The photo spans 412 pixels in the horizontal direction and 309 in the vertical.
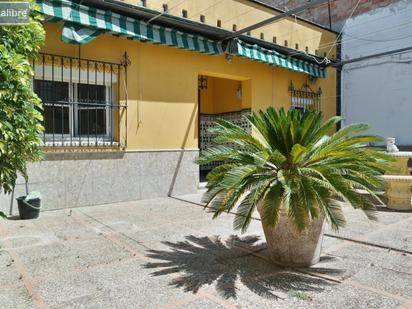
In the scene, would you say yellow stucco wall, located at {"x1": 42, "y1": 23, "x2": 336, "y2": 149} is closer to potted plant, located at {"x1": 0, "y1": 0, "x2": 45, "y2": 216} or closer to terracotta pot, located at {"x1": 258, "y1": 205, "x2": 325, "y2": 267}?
potted plant, located at {"x1": 0, "y1": 0, "x2": 45, "y2": 216}

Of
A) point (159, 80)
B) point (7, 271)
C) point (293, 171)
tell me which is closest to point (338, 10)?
point (159, 80)

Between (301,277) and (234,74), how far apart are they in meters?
7.56

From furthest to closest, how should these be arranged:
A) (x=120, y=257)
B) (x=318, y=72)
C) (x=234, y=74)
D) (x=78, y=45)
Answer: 1. (x=318, y=72)
2. (x=234, y=74)
3. (x=78, y=45)
4. (x=120, y=257)

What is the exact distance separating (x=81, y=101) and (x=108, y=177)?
183 centimetres

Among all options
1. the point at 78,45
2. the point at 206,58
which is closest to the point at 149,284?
the point at 78,45

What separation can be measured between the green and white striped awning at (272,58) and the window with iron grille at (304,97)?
27.3 inches

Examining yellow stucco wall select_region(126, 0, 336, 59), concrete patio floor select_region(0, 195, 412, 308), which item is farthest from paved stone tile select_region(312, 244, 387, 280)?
yellow stucco wall select_region(126, 0, 336, 59)

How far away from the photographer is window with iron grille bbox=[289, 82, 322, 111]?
1220cm

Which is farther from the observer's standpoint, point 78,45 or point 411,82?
point 411,82

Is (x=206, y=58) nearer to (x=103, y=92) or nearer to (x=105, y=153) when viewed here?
(x=103, y=92)

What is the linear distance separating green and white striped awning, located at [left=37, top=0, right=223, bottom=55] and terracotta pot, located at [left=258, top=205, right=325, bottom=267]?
206 inches

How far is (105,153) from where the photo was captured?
8023 millimetres

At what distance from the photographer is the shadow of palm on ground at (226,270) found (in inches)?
143

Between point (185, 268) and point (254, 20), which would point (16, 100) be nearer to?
point (185, 268)
